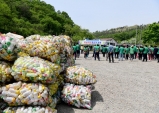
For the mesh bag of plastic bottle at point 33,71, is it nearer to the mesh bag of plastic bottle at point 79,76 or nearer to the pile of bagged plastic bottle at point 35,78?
the pile of bagged plastic bottle at point 35,78

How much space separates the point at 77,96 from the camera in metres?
6.37

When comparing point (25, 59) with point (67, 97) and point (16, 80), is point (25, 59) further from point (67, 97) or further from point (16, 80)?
point (67, 97)

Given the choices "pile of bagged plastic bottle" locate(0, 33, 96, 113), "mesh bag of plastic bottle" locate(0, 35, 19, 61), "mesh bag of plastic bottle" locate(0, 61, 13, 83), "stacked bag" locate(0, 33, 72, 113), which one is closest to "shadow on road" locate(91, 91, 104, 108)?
"pile of bagged plastic bottle" locate(0, 33, 96, 113)

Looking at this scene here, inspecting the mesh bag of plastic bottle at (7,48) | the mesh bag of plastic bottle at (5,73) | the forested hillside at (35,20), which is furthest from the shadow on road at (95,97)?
the forested hillside at (35,20)

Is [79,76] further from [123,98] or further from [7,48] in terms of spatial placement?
[7,48]

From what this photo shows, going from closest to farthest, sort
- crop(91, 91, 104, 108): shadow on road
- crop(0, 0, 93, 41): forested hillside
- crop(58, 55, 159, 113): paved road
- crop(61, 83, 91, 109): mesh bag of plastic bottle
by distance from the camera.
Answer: crop(61, 83, 91, 109): mesh bag of plastic bottle → crop(58, 55, 159, 113): paved road → crop(91, 91, 104, 108): shadow on road → crop(0, 0, 93, 41): forested hillside

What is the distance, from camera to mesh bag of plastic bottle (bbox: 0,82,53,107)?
489 centimetres

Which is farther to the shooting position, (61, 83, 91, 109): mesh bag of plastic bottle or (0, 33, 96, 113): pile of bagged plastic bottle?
(61, 83, 91, 109): mesh bag of plastic bottle

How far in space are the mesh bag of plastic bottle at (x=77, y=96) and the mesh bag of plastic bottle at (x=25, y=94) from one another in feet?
4.51

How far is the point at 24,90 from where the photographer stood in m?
4.98

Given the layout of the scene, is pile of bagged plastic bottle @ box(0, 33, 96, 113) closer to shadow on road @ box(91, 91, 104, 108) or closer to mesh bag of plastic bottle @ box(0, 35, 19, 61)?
mesh bag of plastic bottle @ box(0, 35, 19, 61)

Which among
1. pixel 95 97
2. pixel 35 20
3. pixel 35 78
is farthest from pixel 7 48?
pixel 35 20

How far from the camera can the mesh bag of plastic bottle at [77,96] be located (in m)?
6.38

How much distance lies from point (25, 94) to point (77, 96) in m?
1.81
